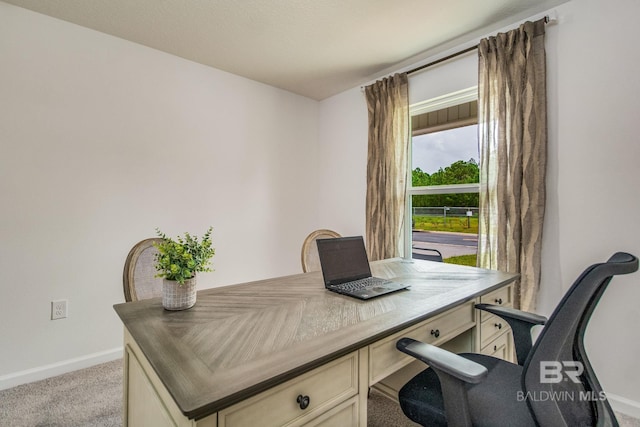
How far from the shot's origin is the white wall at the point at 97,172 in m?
2.00

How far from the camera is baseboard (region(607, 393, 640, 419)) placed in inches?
66.6

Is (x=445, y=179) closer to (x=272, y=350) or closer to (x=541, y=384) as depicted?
(x=541, y=384)

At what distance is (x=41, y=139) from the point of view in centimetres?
207

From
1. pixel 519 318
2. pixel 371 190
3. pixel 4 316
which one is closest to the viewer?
pixel 519 318

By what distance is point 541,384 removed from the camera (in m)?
0.75

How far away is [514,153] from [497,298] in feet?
3.57

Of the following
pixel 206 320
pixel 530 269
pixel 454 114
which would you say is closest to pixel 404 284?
pixel 206 320

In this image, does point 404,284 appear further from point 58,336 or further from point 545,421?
point 58,336

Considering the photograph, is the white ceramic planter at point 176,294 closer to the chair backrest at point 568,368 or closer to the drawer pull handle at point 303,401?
the drawer pull handle at point 303,401

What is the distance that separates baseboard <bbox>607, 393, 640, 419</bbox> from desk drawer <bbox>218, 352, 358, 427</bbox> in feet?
6.35

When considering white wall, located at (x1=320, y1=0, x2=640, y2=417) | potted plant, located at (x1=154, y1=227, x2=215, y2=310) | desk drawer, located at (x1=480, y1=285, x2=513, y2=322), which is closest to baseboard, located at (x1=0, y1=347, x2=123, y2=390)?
potted plant, located at (x1=154, y1=227, x2=215, y2=310)

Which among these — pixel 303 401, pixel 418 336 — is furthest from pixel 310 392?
pixel 418 336

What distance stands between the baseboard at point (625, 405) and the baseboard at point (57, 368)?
339 centimetres

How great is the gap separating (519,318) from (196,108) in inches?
113
